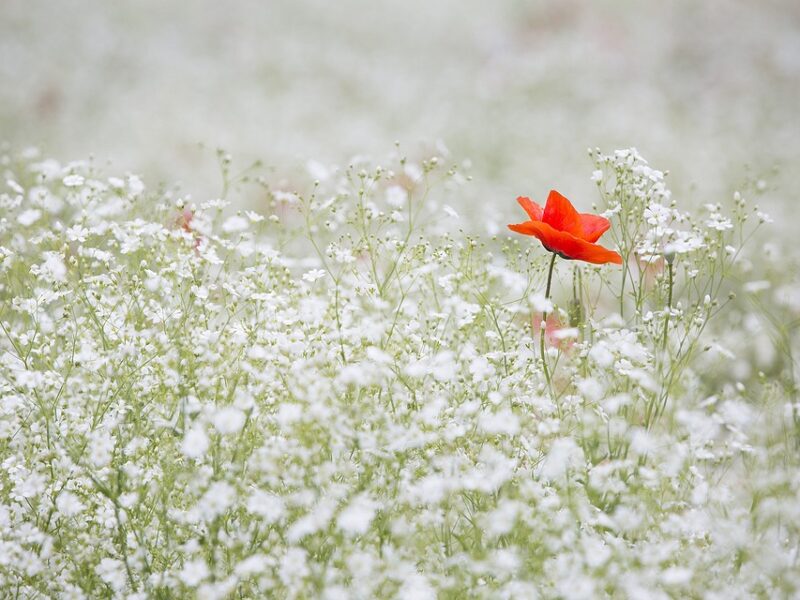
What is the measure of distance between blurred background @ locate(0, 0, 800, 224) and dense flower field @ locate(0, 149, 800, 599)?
14.4ft

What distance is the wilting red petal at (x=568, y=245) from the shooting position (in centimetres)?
214

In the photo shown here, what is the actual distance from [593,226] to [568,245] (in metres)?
0.14

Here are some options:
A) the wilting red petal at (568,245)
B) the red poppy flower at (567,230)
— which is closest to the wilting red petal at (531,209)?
the red poppy flower at (567,230)

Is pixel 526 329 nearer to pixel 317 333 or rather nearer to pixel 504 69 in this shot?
pixel 317 333

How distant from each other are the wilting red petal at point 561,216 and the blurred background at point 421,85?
4.25 m

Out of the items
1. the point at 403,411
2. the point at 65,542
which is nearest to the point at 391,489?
the point at 403,411

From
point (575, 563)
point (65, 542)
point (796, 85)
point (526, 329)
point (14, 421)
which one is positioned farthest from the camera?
point (796, 85)

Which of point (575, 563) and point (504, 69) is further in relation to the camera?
point (504, 69)

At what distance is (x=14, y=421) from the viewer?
7.15 feet

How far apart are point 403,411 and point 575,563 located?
1.91 feet

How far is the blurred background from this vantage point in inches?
300

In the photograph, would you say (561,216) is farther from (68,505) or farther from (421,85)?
(421,85)

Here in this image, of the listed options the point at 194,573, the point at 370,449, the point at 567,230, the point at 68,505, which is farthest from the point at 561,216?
the point at 68,505

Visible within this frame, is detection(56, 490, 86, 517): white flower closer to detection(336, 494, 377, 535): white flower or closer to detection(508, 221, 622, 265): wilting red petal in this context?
detection(336, 494, 377, 535): white flower
